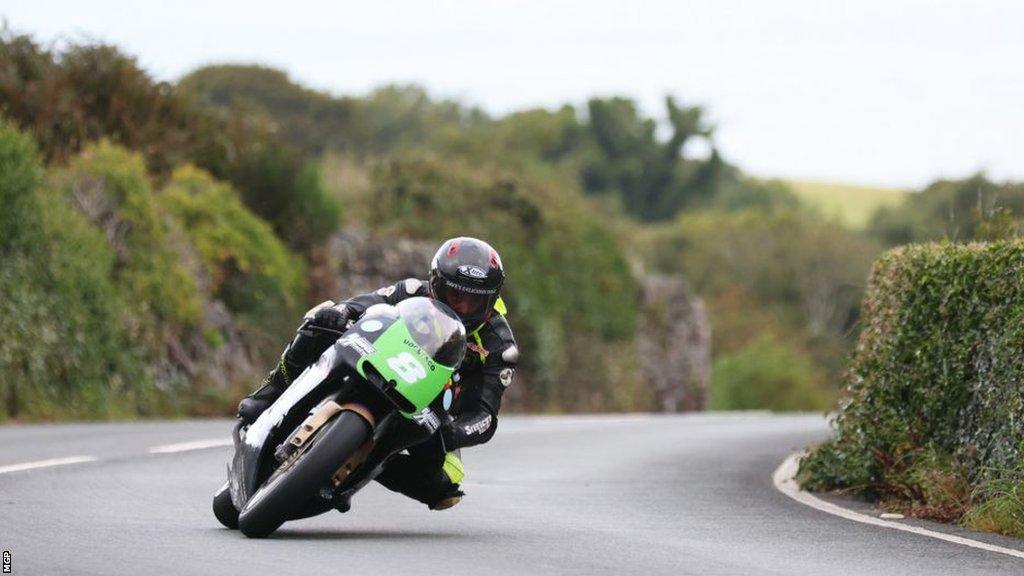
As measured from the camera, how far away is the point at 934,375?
14242 millimetres

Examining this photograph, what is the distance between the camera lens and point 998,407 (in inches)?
515

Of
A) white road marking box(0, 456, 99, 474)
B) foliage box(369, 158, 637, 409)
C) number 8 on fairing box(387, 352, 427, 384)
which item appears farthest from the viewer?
foliage box(369, 158, 637, 409)

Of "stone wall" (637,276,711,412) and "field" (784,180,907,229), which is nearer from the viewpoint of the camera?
"stone wall" (637,276,711,412)

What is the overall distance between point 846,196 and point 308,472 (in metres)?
138

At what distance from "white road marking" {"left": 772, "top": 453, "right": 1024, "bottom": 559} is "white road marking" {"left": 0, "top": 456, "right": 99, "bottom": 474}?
5.77 metres

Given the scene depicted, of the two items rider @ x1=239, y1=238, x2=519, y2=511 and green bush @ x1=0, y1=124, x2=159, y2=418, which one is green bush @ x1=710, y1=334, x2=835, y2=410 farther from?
rider @ x1=239, y1=238, x2=519, y2=511

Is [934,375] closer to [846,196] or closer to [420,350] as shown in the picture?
[420,350]

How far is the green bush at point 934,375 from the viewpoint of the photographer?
13.0m

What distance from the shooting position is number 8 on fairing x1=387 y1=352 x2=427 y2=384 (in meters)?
10.1

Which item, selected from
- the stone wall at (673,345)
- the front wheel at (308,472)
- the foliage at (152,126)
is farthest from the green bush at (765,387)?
the front wheel at (308,472)

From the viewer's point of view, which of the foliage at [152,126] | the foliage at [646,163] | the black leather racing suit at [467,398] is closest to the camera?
the black leather racing suit at [467,398]

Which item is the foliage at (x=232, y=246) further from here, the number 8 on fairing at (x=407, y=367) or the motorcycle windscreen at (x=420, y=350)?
the number 8 on fairing at (x=407, y=367)

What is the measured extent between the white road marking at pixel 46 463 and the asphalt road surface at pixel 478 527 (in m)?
0.15

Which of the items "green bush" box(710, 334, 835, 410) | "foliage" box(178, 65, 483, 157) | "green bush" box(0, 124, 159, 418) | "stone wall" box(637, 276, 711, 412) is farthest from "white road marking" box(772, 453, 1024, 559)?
"foliage" box(178, 65, 483, 157)
